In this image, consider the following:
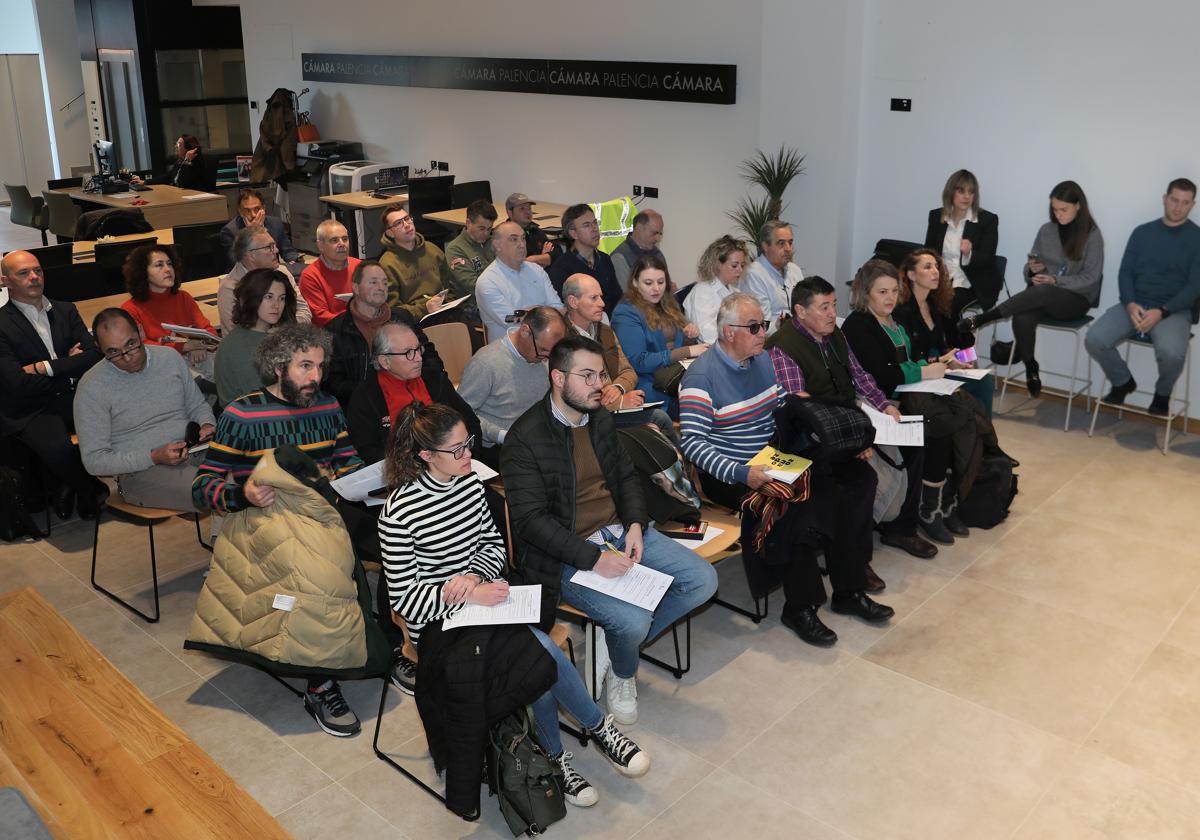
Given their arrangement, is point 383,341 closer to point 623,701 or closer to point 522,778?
point 623,701

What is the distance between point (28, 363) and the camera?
535cm

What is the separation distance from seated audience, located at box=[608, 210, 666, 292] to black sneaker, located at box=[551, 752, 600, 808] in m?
3.61

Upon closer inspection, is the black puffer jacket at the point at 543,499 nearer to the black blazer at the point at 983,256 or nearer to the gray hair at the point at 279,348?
the gray hair at the point at 279,348

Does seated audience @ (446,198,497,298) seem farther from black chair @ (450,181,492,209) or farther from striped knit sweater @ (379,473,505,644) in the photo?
striped knit sweater @ (379,473,505,644)

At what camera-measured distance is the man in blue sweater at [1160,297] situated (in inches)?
250

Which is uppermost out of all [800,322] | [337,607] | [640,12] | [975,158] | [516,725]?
[640,12]

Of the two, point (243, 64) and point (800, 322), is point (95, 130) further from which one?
point (800, 322)

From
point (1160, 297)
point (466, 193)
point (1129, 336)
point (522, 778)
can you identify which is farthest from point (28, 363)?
point (1160, 297)

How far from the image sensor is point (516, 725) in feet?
10.9

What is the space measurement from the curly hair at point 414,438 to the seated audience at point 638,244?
323 centimetres

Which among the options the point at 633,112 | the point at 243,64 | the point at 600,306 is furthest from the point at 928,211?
the point at 243,64

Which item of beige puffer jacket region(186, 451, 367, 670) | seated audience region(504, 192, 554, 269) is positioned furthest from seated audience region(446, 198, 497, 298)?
beige puffer jacket region(186, 451, 367, 670)

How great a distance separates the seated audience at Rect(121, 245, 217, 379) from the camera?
18.8 ft

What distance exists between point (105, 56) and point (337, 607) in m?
13.9
